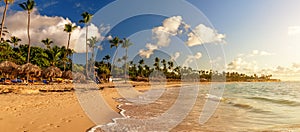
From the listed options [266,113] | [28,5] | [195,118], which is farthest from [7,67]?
[266,113]

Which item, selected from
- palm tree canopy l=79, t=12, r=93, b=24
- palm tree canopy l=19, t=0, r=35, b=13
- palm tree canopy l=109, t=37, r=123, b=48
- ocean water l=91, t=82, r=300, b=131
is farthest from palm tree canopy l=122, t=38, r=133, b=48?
ocean water l=91, t=82, r=300, b=131

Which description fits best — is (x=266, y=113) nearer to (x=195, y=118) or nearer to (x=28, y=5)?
(x=195, y=118)

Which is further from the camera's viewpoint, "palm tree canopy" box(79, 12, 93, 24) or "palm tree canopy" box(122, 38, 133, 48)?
"palm tree canopy" box(122, 38, 133, 48)

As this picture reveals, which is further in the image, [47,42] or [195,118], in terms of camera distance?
[47,42]

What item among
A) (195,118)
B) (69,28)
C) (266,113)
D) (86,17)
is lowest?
(266,113)

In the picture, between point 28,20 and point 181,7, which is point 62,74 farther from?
point 181,7

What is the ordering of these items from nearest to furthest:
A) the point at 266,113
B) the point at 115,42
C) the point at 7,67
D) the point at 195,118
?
the point at 195,118, the point at 266,113, the point at 7,67, the point at 115,42

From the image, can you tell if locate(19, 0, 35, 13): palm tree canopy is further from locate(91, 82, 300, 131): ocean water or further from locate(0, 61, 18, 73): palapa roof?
locate(91, 82, 300, 131): ocean water

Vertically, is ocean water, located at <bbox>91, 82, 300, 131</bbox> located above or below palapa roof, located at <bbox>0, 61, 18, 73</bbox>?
below

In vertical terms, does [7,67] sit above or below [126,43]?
below

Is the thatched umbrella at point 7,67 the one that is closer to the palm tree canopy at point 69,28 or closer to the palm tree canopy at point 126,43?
the palm tree canopy at point 69,28

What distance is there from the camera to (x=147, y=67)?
104 m

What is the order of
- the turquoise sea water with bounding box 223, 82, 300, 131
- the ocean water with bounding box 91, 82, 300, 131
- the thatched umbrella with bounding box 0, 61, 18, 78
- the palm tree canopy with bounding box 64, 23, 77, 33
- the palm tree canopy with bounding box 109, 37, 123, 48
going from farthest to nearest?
the palm tree canopy with bounding box 109, 37, 123, 48, the palm tree canopy with bounding box 64, 23, 77, 33, the thatched umbrella with bounding box 0, 61, 18, 78, the turquoise sea water with bounding box 223, 82, 300, 131, the ocean water with bounding box 91, 82, 300, 131

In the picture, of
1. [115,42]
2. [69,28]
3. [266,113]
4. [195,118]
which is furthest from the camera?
[115,42]
